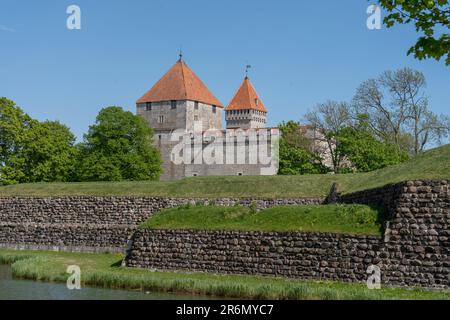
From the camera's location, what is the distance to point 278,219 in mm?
23875

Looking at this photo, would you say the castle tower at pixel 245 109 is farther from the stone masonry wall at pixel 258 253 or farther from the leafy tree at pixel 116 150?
the stone masonry wall at pixel 258 253

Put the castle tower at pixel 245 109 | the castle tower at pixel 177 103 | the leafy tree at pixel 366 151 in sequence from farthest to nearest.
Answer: the castle tower at pixel 245 109 → the castle tower at pixel 177 103 → the leafy tree at pixel 366 151

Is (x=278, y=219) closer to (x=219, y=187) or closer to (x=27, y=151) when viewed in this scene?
(x=219, y=187)

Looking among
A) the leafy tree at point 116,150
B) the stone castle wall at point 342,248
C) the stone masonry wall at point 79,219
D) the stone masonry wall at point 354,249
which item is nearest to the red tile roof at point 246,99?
the leafy tree at point 116,150

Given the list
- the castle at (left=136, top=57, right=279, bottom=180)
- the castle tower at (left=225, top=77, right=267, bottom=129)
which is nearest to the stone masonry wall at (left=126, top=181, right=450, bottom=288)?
the castle at (left=136, top=57, right=279, bottom=180)

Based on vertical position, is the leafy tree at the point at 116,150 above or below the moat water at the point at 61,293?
above

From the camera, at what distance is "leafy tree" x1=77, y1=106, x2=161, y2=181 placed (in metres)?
58.2

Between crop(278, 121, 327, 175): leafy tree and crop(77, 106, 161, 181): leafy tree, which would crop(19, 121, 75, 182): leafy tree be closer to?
crop(77, 106, 161, 181): leafy tree

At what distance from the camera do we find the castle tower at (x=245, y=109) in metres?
102

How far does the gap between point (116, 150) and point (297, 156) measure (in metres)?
17.6

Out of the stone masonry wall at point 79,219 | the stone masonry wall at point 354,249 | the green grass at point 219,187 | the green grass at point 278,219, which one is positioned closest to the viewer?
the stone masonry wall at point 354,249

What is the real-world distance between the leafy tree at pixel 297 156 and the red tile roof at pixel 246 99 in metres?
40.3

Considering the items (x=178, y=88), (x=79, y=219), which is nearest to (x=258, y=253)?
(x=79, y=219)
